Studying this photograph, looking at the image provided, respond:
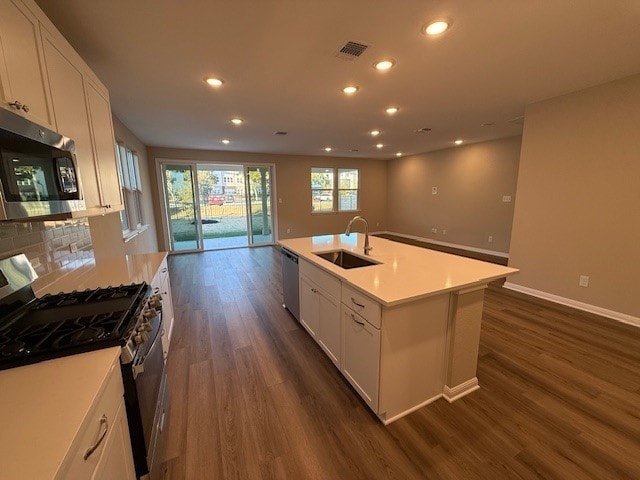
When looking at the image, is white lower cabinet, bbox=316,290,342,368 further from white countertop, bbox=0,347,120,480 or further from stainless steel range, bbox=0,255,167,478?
white countertop, bbox=0,347,120,480

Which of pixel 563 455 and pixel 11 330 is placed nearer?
pixel 11 330

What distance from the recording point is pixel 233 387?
2.00m

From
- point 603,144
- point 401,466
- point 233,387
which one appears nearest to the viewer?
point 401,466

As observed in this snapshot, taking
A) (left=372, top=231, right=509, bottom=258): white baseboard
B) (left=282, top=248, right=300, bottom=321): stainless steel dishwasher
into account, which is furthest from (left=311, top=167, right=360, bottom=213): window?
(left=282, top=248, right=300, bottom=321): stainless steel dishwasher

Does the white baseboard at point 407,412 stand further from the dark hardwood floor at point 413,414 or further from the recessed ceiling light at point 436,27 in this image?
the recessed ceiling light at point 436,27

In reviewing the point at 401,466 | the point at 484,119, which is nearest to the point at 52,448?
the point at 401,466

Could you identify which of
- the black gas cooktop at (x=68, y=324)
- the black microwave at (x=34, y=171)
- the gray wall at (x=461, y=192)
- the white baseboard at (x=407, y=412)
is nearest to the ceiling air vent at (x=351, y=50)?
the black microwave at (x=34, y=171)

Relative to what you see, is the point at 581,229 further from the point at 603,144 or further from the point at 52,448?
the point at 52,448

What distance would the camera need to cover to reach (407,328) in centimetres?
161

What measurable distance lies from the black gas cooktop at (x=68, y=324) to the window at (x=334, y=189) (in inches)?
254

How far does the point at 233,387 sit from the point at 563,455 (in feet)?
6.78

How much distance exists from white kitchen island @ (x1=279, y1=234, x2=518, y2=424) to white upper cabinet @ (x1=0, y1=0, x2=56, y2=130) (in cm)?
176

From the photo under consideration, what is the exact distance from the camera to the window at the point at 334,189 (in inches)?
306

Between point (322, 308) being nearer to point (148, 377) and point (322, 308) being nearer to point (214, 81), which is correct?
point (148, 377)
